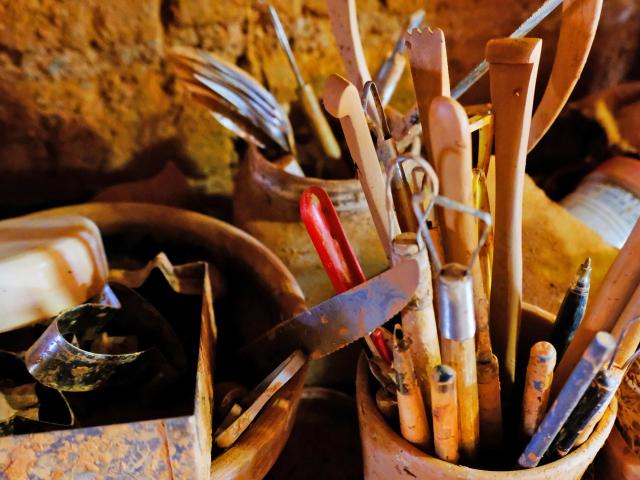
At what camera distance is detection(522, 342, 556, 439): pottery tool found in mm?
290

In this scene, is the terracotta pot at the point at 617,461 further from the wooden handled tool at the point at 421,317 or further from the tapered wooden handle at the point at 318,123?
the tapered wooden handle at the point at 318,123

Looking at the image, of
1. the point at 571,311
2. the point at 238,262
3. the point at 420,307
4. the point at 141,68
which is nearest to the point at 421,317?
the point at 420,307

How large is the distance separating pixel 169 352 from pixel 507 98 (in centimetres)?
27

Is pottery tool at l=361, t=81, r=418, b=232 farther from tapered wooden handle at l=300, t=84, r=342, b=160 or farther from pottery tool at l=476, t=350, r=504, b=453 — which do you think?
tapered wooden handle at l=300, t=84, r=342, b=160

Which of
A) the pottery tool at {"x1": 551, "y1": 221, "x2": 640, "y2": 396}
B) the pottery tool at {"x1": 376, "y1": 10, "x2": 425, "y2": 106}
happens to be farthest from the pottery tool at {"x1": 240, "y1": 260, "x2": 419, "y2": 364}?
the pottery tool at {"x1": 376, "y1": 10, "x2": 425, "y2": 106}

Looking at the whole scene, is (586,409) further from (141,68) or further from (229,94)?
(141,68)

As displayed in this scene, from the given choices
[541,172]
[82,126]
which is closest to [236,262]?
[82,126]

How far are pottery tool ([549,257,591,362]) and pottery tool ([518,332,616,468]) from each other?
0.20 ft

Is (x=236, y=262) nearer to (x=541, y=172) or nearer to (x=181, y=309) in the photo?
(x=181, y=309)

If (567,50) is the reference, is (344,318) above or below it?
below

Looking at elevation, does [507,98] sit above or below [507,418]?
above

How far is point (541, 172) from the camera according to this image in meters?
0.68

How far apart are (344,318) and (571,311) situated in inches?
5.1

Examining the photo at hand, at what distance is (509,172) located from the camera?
0.31 metres
